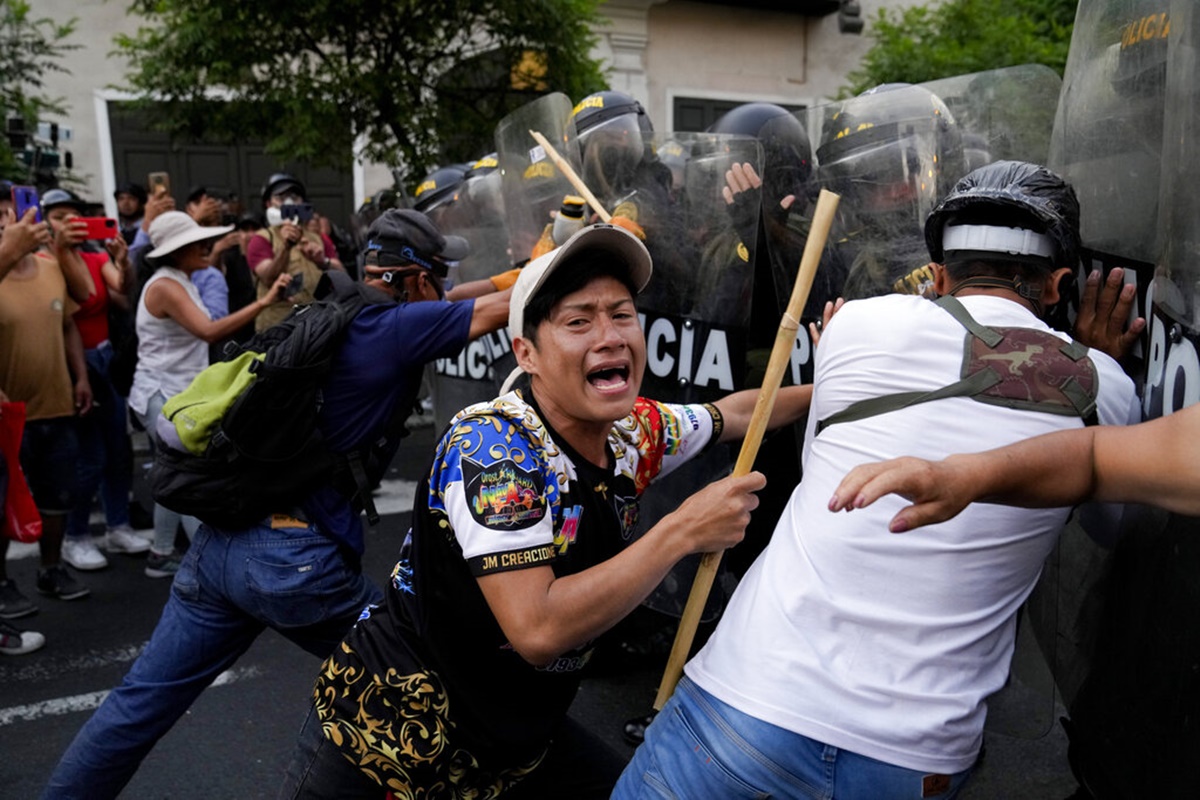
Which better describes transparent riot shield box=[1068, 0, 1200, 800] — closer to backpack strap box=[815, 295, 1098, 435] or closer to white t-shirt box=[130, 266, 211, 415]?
backpack strap box=[815, 295, 1098, 435]

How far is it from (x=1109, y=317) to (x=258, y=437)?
78.0 inches

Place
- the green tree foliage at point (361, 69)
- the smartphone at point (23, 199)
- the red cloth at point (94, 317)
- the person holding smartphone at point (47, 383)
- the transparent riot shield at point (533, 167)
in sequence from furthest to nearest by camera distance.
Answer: the green tree foliage at point (361, 69), the red cloth at point (94, 317), the person holding smartphone at point (47, 383), the smartphone at point (23, 199), the transparent riot shield at point (533, 167)

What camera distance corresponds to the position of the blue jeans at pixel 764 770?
5.29ft

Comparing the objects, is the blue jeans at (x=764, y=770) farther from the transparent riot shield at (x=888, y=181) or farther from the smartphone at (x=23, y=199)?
the smartphone at (x=23, y=199)

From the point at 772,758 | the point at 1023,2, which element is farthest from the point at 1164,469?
the point at 1023,2

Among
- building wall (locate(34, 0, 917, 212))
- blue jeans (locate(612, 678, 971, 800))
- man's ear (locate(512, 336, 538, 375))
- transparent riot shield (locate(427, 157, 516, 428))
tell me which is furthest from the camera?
building wall (locate(34, 0, 917, 212))

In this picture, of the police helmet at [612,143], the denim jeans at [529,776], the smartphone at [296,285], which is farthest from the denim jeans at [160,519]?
the denim jeans at [529,776]

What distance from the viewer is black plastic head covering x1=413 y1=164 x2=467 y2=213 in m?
5.33

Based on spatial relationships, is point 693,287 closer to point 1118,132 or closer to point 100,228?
point 1118,132

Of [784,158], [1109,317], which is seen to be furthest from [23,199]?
[1109,317]

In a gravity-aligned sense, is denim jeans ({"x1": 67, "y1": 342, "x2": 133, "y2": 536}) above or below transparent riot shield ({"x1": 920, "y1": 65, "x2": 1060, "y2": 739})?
below

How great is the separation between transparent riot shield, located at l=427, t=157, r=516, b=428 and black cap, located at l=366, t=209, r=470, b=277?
4.36 feet

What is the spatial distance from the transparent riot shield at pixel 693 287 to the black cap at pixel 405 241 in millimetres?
636

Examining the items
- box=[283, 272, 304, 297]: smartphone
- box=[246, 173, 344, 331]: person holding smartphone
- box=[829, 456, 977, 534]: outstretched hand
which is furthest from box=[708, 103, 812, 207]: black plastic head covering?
box=[283, 272, 304, 297]: smartphone
